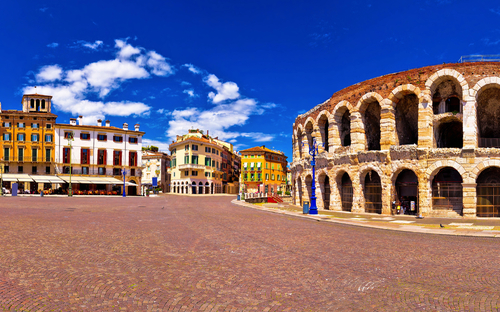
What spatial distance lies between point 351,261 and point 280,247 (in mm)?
2666

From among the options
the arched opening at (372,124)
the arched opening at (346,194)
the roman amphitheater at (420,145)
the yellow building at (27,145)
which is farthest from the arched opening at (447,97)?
the yellow building at (27,145)

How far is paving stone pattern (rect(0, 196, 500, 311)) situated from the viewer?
5863 mm

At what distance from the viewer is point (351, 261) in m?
9.13

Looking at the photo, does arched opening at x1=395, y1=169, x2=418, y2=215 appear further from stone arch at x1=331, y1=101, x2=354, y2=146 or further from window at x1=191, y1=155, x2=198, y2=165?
window at x1=191, y1=155, x2=198, y2=165

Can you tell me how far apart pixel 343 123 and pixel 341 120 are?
0.73 metres

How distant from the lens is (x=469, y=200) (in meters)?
24.1

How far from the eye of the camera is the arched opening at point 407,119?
29.4 metres

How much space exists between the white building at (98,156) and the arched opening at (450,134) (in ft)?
162

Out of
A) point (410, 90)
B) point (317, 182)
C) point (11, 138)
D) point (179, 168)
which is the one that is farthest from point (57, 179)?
point (410, 90)

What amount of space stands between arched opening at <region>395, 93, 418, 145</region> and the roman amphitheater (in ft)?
0.26

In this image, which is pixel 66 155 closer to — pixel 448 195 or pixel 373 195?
pixel 373 195

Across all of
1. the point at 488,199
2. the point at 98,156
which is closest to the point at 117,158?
the point at 98,156

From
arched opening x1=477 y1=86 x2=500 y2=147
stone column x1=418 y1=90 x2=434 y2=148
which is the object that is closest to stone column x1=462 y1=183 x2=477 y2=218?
stone column x1=418 y1=90 x2=434 y2=148

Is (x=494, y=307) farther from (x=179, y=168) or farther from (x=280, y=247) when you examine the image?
(x=179, y=168)
